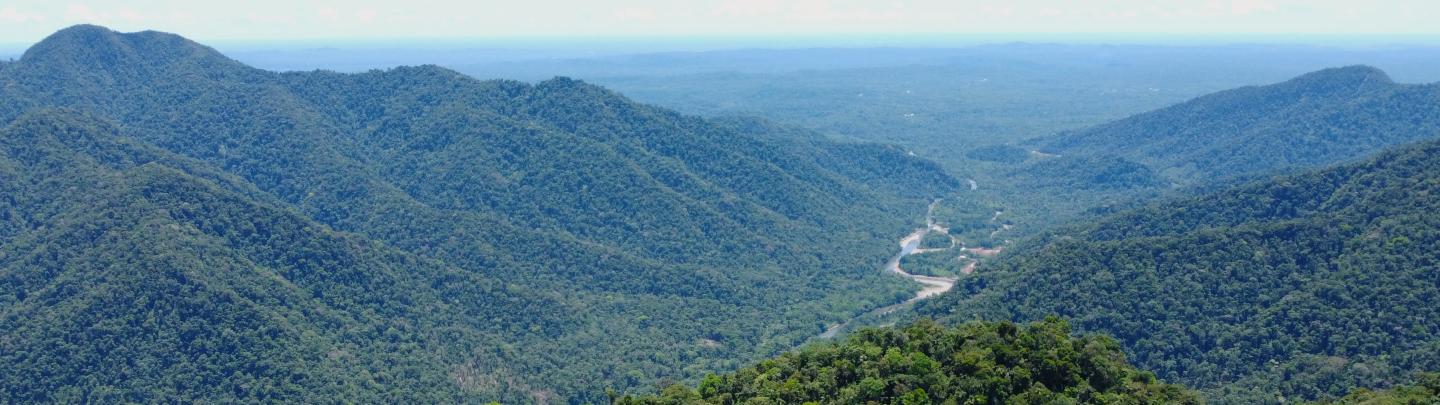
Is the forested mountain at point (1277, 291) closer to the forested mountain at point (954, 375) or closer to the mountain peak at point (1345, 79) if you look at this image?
the forested mountain at point (954, 375)

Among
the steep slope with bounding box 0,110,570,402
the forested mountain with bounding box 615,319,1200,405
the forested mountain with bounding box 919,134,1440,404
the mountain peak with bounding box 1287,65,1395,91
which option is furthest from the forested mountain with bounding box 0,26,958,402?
the mountain peak with bounding box 1287,65,1395,91

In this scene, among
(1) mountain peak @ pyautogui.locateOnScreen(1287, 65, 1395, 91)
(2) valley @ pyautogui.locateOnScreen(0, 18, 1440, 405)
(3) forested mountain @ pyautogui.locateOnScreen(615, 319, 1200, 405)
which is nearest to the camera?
(3) forested mountain @ pyautogui.locateOnScreen(615, 319, 1200, 405)

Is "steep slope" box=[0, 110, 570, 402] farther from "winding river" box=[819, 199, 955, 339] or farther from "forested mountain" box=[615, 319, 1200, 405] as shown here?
"forested mountain" box=[615, 319, 1200, 405]

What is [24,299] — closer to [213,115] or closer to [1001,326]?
[213,115]

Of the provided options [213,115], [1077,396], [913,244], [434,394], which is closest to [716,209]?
[913,244]

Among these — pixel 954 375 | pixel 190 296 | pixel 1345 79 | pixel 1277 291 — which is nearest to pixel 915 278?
pixel 1277 291
